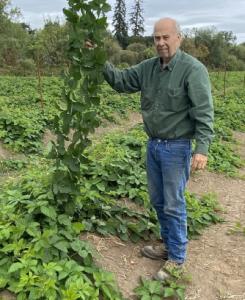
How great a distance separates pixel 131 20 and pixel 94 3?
6553cm

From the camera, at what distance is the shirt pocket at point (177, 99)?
11.4 feet

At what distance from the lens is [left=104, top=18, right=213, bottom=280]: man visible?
3428mm

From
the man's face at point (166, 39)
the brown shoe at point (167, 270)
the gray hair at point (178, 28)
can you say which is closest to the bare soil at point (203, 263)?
the brown shoe at point (167, 270)

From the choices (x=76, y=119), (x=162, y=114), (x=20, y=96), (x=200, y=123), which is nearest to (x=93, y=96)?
(x=76, y=119)

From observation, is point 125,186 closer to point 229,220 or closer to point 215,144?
point 229,220

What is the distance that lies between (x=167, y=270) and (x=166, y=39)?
6.26 ft

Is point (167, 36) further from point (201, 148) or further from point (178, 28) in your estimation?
point (201, 148)

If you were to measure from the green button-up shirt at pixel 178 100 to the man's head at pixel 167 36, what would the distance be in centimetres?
7

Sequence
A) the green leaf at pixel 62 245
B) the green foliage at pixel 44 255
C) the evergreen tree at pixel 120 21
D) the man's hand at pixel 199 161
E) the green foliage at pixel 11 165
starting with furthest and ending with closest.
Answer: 1. the evergreen tree at pixel 120 21
2. the green foliage at pixel 11 165
3. the man's hand at pixel 199 161
4. the green leaf at pixel 62 245
5. the green foliage at pixel 44 255

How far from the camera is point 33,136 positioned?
870 cm

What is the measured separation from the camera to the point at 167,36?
11.2 ft

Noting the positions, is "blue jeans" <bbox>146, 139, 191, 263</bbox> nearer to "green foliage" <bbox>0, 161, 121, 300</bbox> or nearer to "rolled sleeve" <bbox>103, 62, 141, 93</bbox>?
"rolled sleeve" <bbox>103, 62, 141, 93</bbox>

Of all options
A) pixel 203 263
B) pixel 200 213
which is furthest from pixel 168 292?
pixel 200 213

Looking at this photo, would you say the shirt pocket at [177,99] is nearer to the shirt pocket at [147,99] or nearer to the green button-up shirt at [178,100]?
the green button-up shirt at [178,100]
